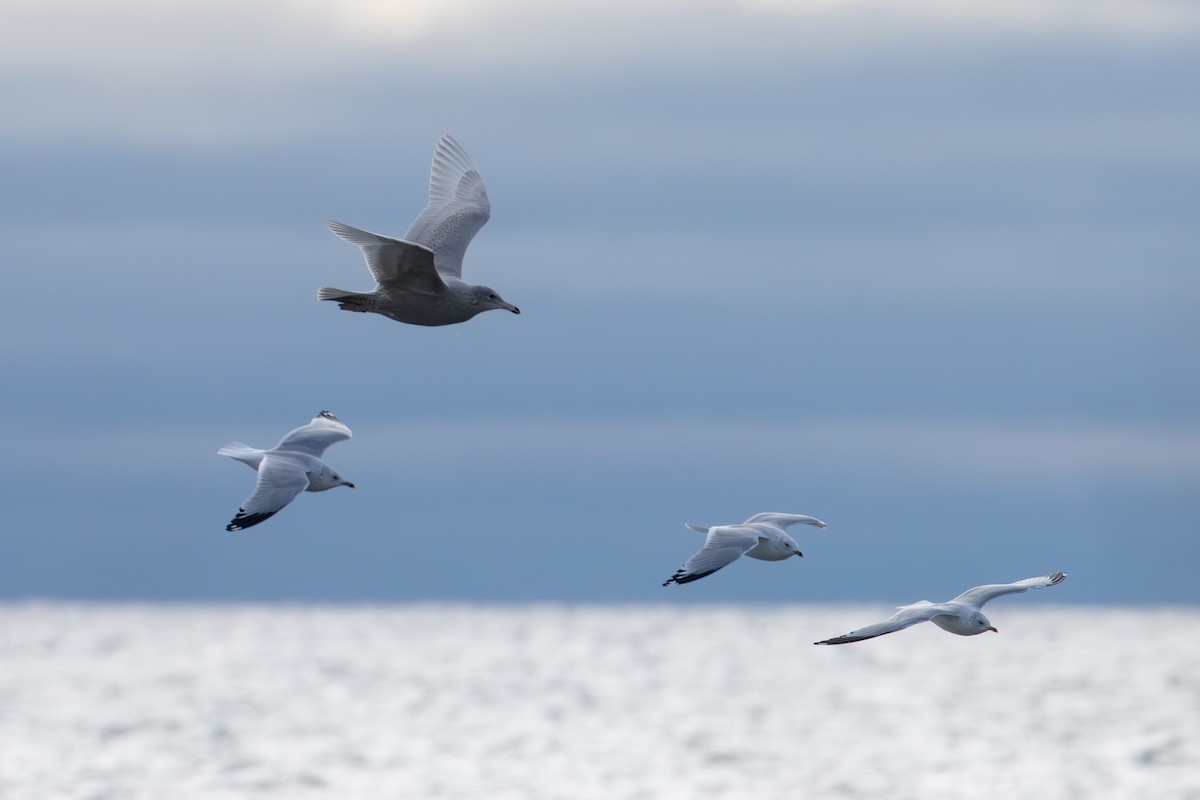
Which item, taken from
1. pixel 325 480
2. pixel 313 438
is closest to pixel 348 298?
pixel 313 438

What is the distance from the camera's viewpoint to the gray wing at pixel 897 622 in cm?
1423

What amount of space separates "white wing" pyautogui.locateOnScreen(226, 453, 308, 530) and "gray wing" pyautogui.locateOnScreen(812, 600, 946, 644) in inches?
201

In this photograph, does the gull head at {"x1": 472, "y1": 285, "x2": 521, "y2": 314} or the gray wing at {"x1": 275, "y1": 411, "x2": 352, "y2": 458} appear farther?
the gull head at {"x1": 472, "y1": 285, "x2": 521, "y2": 314}

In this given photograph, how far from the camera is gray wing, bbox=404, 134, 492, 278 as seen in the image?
78.7ft

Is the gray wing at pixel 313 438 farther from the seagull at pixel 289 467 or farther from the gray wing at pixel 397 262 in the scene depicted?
the gray wing at pixel 397 262

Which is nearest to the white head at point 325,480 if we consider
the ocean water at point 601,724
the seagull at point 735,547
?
the seagull at point 735,547

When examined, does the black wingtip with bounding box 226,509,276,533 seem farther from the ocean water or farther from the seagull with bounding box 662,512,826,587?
the ocean water

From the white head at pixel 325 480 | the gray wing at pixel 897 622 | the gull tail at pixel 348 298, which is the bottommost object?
the gray wing at pixel 897 622

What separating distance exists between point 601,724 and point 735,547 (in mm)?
81586

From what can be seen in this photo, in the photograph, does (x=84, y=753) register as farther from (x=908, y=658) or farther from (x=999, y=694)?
(x=908, y=658)

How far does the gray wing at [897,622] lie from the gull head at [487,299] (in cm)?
708

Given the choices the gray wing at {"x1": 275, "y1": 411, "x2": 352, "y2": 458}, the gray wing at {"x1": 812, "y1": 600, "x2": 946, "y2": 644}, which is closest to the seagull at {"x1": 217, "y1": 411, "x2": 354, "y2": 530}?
the gray wing at {"x1": 275, "y1": 411, "x2": 352, "y2": 458}

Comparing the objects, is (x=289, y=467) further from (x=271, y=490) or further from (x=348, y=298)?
(x=348, y=298)

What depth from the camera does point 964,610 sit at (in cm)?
1714
